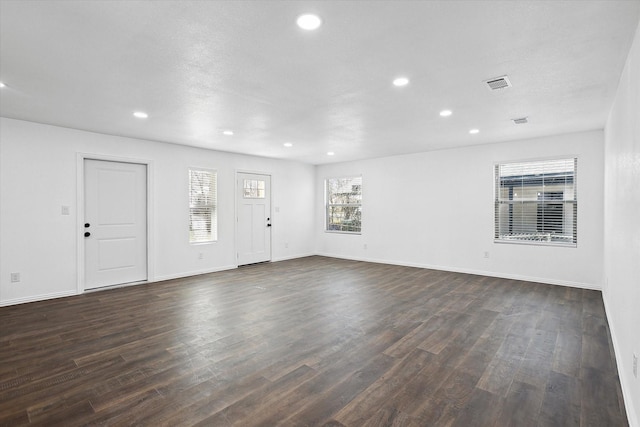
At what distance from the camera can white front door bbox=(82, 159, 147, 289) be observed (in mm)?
5027

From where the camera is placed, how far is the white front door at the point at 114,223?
5.03 m

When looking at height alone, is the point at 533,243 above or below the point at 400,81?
below

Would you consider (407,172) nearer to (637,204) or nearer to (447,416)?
(637,204)

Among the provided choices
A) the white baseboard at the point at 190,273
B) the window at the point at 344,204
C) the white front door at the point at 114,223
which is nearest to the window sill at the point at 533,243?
the window at the point at 344,204

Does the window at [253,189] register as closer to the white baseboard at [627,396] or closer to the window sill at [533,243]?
the window sill at [533,243]

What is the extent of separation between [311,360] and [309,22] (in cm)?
253

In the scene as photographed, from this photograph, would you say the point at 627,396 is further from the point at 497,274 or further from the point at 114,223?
the point at 114,223

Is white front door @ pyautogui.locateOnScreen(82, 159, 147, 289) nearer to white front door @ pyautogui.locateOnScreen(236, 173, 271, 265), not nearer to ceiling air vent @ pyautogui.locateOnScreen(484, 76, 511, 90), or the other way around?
white front door @ pyautogui.locateOnScreen(236, 173, 271, 265)

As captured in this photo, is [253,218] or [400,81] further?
[253,218]

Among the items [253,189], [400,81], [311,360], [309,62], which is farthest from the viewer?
[253,189]

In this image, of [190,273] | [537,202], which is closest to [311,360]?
[190,273]

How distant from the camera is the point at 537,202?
551 cm

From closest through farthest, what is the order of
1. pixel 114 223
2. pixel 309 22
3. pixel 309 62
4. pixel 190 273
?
pixel 309 22, pixel 309 62, pixel 114 223, pixel 190 273

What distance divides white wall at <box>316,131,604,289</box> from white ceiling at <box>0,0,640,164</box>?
98 centimetres
